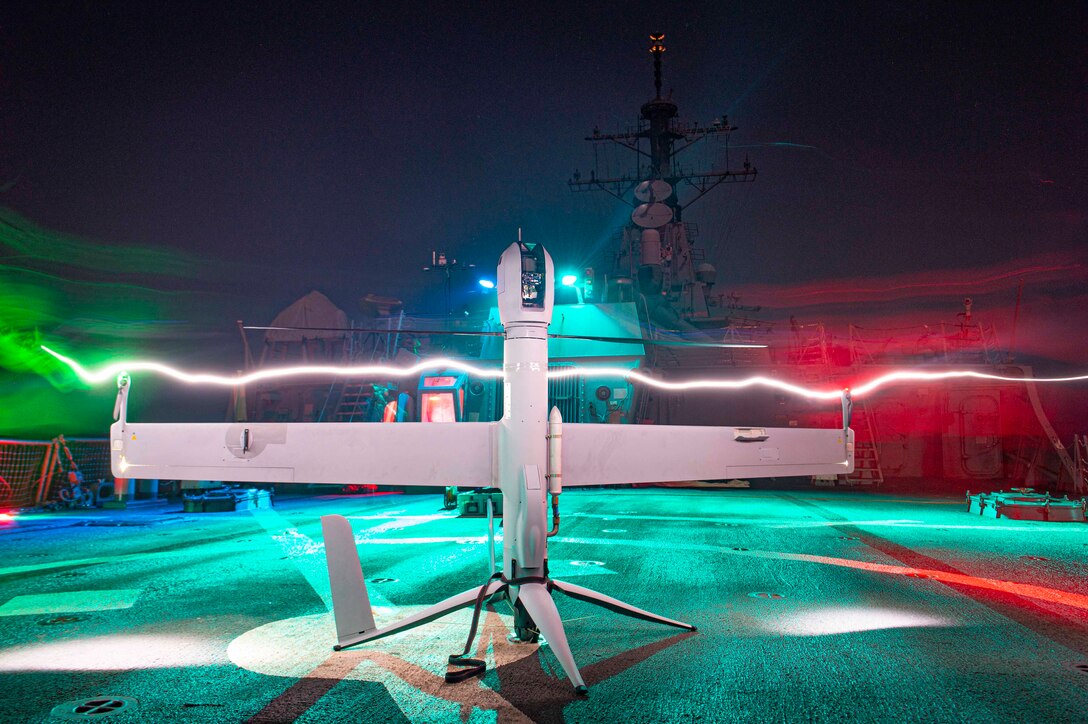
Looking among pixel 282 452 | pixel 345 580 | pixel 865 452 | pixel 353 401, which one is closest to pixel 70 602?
pixel 282 452

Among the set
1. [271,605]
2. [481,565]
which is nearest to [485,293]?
[481,565]

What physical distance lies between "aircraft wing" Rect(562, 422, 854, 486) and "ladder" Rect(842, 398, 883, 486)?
16.5m

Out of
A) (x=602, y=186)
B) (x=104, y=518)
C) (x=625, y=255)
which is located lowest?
(x=104, y=518)

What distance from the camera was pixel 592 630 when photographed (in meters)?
5.54

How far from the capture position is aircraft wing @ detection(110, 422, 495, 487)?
476 cm

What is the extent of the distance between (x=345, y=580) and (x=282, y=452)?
1.14 m

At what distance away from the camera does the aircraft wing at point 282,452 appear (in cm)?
476

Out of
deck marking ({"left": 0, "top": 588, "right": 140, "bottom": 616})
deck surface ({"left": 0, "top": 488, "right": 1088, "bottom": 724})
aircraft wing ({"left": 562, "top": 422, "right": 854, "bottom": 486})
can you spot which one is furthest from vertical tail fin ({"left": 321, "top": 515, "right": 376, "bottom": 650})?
deck marking ({"left": 0, "top": 588, "right": 140, "bottom": 616})

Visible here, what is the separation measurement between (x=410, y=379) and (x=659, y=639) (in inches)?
699

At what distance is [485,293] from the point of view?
85.4ft

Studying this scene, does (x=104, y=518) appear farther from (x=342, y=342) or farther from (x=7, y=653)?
(x=342, y=342)

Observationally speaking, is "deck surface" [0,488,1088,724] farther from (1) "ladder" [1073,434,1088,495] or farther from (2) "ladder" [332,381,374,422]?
(2) "ladder" [332,381,374,422]

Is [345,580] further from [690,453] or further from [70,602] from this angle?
[70,602]

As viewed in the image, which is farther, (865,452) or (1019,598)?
(865,452)
